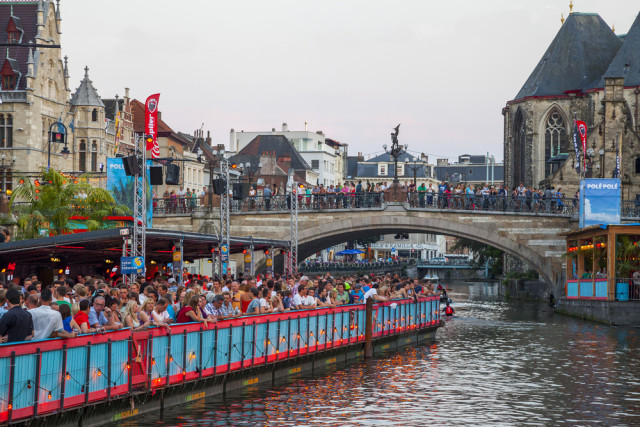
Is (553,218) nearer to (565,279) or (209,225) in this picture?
(565,279)

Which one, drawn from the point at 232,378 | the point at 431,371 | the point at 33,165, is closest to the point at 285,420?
the point at 232,378

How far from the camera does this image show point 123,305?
18.3 metres

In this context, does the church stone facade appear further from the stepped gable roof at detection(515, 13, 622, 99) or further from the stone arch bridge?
the stone arch bridge

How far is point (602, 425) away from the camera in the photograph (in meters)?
19.3

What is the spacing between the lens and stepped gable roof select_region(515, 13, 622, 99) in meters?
84.9

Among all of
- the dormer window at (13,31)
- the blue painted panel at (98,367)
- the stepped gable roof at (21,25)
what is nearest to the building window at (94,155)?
the stepped gable roof at (21,25)

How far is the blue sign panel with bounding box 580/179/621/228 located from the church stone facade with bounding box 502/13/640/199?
A: 22.0 metres

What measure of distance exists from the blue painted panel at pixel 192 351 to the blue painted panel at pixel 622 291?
29.0 meters

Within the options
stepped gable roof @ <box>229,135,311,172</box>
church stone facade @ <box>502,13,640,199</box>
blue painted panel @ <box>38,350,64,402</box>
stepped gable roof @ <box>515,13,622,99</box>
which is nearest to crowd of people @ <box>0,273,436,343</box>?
blue painted panel @ <box>38,350,64,402</box>

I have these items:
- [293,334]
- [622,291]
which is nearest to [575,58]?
[622,291]

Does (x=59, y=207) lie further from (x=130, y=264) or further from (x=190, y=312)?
(x=190, y=312)

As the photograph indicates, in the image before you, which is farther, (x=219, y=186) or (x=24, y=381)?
(x=219, y=186)

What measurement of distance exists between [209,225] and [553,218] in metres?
18.5

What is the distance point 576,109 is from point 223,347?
67361 mm
